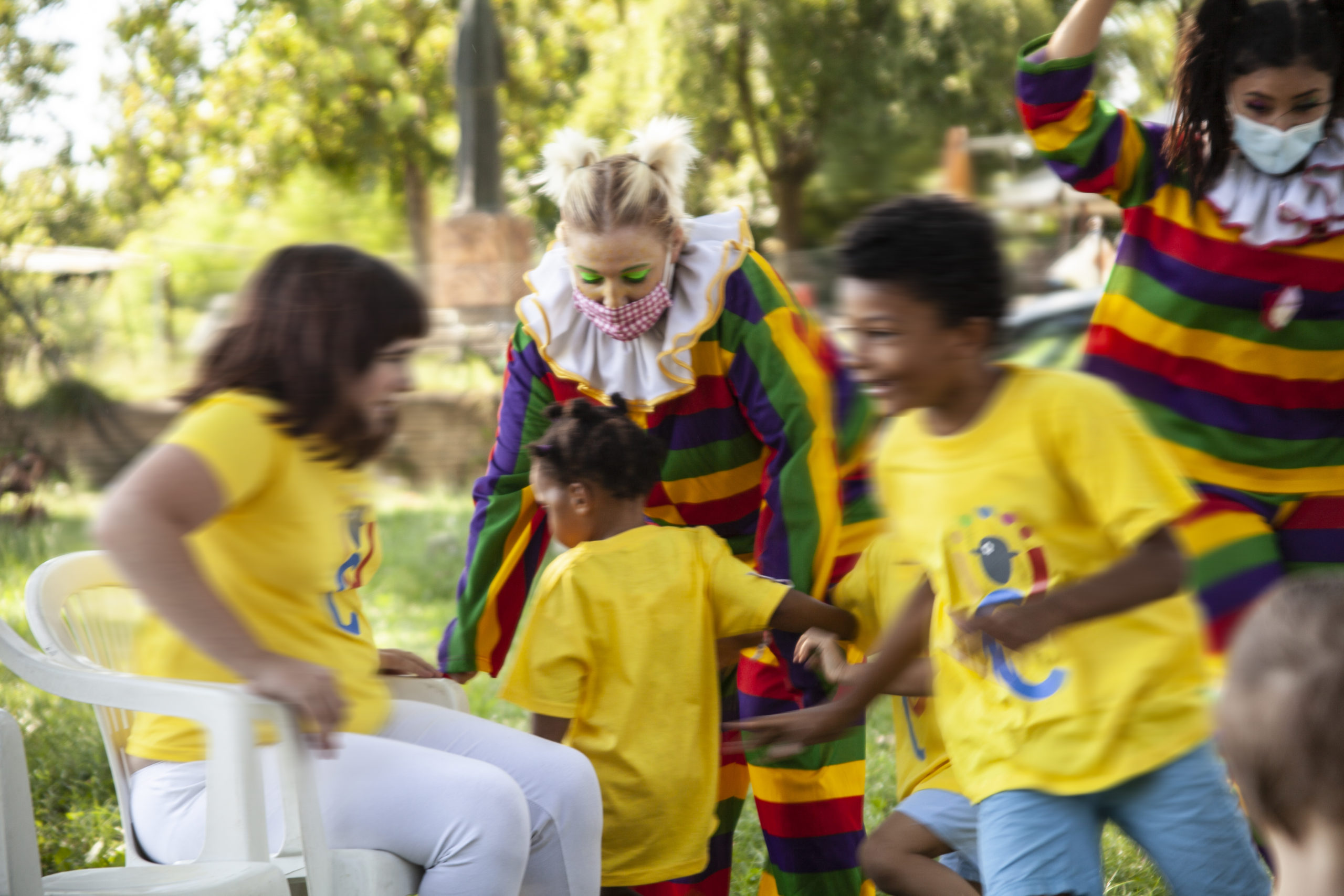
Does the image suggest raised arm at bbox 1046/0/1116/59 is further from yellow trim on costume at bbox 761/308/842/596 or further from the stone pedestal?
the stone pedestal

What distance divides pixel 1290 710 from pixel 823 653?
1380mm

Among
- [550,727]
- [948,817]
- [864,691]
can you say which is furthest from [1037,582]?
[550,727]

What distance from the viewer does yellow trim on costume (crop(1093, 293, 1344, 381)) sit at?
8.23ft

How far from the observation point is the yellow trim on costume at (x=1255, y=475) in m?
2.54

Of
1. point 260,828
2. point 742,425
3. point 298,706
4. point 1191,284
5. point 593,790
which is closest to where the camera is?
point 298,706

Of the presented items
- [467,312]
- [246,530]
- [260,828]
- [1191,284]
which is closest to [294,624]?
[246,530]

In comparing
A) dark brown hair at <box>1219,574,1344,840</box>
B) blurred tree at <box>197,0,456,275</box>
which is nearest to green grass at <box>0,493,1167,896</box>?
dark brown hair at <box>1219,574,1344,840</box>

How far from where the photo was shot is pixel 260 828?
1.97 meters

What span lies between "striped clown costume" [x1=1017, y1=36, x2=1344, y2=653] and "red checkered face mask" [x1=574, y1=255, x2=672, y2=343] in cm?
78

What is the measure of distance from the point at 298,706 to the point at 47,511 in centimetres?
765

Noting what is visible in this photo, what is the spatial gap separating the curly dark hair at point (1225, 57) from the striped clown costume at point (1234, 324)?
0.13ft

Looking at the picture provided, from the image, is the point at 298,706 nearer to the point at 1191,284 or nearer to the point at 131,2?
the point at 1191,284

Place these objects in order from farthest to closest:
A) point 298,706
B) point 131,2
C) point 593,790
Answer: point 131,2 < point 593,790 < point 298,706

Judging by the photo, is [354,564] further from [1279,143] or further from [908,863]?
[1279,143]
